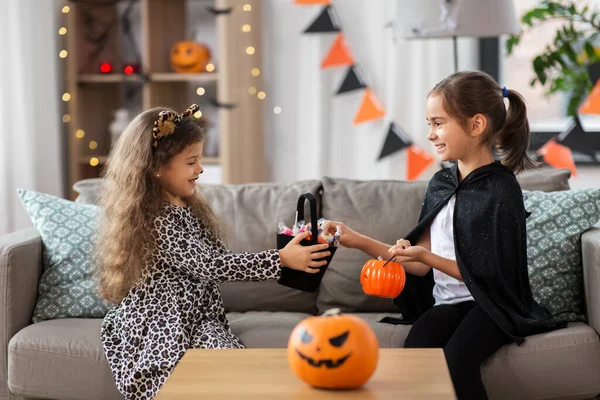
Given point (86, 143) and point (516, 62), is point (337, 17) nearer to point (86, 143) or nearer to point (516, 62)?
point (516, 62)

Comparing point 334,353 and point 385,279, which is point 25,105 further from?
point 334,353

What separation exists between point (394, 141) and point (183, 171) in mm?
1844

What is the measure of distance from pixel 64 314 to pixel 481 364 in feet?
4.08

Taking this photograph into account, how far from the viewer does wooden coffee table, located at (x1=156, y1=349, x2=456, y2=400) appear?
1.51 meters

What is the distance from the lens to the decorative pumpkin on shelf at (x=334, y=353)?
4.88 feet

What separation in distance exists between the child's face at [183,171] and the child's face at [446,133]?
25.0 inches

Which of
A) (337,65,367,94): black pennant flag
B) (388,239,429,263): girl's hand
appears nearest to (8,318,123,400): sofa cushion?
(388,239,429,263): girl's hand

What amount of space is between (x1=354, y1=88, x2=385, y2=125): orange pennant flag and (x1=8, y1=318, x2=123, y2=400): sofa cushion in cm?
193

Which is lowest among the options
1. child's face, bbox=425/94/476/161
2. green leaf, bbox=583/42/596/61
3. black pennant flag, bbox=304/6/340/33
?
child's face, bbox=425/94/476/161

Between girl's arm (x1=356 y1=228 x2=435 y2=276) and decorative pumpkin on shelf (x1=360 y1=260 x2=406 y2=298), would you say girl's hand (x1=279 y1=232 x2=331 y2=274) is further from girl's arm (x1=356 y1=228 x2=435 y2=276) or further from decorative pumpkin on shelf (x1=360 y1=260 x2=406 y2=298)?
girl's arm (x1=356 y1=228 x2=435 y2=276)

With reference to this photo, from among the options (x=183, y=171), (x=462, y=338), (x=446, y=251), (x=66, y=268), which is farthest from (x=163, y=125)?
(x=462, y=338)

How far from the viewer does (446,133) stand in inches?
86.5

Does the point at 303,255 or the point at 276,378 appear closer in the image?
the point at 276,378

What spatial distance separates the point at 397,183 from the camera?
276cm
